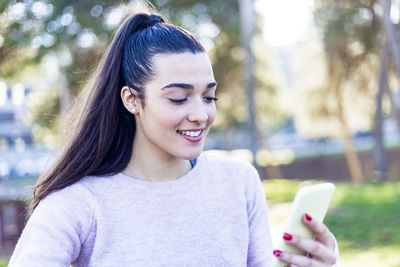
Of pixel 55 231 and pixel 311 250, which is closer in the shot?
pixel 55 231

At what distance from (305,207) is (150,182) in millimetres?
530

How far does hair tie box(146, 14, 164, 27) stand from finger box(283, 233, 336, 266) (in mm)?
914

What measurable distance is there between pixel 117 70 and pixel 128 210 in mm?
503

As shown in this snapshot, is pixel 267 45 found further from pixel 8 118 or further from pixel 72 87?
pixel 8 118

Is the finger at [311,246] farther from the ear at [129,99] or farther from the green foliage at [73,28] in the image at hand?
the green foliage at [73,28]

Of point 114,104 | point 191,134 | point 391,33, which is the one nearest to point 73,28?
point 391,33

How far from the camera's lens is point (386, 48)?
548 inches

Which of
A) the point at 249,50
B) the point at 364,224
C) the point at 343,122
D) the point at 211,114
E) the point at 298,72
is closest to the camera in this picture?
the point at 211,114

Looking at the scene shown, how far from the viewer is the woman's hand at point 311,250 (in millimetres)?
1728

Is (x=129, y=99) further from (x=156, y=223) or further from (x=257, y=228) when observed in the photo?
(x=257, y=228)

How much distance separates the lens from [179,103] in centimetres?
179

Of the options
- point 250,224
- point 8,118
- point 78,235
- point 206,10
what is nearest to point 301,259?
point 250,224

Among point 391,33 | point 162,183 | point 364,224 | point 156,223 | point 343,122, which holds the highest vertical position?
point 162,183

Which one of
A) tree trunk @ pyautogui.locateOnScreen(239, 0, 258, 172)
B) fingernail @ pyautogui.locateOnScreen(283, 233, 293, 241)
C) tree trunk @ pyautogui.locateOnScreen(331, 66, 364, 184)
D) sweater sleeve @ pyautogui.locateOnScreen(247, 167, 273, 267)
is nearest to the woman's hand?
fingernail @ pyautogui.locateOnScreen(283, 233, 293, 241)
